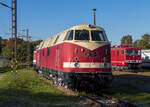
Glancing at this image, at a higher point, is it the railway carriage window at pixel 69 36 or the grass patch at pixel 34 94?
the railway carriage window at pixel 69 36

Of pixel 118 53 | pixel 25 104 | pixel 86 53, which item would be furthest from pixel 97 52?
pixel 118 53

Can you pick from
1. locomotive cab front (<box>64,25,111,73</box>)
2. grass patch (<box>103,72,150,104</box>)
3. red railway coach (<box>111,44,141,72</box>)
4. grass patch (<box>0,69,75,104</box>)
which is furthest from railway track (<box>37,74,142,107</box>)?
red railway coach (<box>111,44,141,72</box>)

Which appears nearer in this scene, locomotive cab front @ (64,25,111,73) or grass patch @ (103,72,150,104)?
grass patch @ (103,72,150,104)

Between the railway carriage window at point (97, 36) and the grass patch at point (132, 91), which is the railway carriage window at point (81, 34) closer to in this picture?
the railway carriage window at point (97, 36)

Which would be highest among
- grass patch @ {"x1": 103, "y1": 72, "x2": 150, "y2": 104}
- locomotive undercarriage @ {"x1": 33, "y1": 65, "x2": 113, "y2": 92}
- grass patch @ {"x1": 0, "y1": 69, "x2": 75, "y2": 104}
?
locomotive undercarriage @ {"x1": 33, "y1": 65, "x2": 113, "y2": 92}

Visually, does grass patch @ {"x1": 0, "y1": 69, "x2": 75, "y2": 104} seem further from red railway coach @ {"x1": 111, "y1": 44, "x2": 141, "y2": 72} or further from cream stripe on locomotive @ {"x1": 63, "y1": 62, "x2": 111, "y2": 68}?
red railway coach @ {"x1": 111, "y1": 44, "x2": 141, "y2": 72}

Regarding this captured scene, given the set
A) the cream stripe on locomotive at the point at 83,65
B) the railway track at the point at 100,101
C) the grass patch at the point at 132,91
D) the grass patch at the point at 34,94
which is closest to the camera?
the railway track at the point at 100,101

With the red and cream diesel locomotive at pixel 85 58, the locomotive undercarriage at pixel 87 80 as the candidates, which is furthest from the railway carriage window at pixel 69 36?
the locomotive undercarriage at pixel 87 80

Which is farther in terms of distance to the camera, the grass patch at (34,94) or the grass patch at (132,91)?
the grass patch at (132,91)

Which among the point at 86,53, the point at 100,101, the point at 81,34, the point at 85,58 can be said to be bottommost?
the point at 100,101

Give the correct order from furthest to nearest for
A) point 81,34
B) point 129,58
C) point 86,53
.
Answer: point 129,58 → point 81,34 → point 86,53

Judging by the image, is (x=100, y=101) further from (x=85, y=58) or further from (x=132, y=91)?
(x=132, y=91)

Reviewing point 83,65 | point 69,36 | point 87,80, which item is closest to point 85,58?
point 83,65

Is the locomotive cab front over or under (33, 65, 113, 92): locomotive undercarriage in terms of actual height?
over
